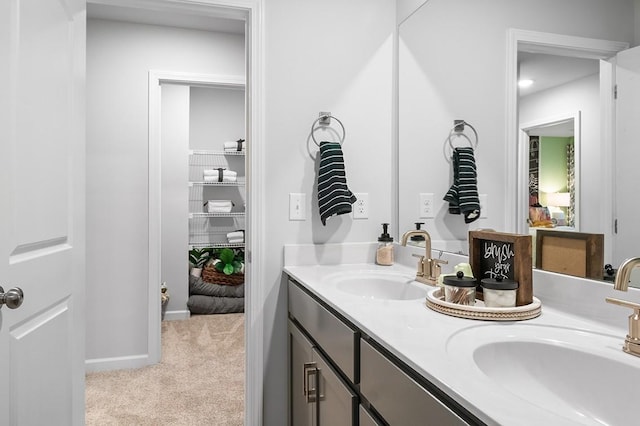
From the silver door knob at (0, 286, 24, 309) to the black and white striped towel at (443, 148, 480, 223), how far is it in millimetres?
1454

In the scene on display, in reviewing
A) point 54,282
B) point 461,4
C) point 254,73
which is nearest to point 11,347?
point 54,282

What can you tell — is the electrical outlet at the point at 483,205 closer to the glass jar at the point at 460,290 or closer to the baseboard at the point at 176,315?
the glass jar at the point at 460,290

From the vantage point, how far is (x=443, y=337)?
0.98 metres

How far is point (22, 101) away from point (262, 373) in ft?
4.56

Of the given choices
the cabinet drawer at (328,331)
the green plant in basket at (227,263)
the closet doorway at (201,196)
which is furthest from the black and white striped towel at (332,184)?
the green plant in basket at (227,263)

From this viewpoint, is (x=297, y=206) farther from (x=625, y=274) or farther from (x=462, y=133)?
(x=625, y=274)

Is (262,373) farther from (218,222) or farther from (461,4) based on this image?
(218,222)

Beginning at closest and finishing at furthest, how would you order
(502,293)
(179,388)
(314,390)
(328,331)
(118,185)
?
(502,293) < (328,331) < (314,390) < (179,388) < (118,185)

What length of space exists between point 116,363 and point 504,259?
111 inches

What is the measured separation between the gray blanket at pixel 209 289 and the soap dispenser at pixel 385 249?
109 inches

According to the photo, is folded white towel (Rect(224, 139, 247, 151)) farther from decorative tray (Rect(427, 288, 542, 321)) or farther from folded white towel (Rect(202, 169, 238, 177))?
Answer: decorative tray (Rect(427, 288, 542, 321))

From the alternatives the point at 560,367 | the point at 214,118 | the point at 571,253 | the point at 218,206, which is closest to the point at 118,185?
the point at 218,206

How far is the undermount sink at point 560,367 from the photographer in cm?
83

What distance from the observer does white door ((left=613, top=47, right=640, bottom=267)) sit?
3.39 feet
